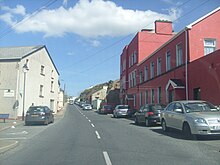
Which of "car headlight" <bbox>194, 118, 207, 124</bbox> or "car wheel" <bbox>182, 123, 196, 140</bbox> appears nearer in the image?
"car headlight" <bbox>194, 118, 207, 124</bbox>

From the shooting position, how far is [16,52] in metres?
34.2

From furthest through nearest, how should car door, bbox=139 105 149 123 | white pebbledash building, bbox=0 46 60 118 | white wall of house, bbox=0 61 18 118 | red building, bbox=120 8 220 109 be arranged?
white pebbledash building, bbox=0 46 60 118 → white wall of house, bbox=0 61 18 118 → car door, bbox=139 105 149 123 → red building, bbox=120 8 220 109

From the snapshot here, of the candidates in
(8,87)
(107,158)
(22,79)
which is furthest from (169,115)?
(22,79)

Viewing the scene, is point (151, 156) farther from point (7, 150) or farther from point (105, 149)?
point (7, 150)

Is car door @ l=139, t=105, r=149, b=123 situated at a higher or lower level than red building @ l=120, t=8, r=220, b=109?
lower

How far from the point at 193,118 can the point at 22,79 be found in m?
22.5

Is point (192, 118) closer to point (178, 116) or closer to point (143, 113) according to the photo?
point (178, 116)

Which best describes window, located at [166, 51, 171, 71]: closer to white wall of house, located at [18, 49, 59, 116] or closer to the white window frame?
the white window frame

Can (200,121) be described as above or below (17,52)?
below

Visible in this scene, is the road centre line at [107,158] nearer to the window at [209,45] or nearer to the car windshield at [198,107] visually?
the car windshield at [198,107]

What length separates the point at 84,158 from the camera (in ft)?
29.5

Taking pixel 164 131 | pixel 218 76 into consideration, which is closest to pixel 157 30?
pixel 218 76

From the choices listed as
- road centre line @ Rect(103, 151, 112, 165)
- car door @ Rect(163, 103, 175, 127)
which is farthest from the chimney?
road centre line @ Rect(103, 151, 112, 165)

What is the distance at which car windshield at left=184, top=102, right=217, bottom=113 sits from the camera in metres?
14.0
